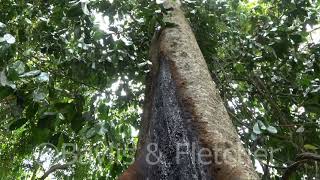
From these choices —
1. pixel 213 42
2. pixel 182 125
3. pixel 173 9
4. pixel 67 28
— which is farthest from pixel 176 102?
pixel 67 28

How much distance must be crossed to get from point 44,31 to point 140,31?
758 mm

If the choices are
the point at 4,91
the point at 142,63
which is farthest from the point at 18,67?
the point at 142,63

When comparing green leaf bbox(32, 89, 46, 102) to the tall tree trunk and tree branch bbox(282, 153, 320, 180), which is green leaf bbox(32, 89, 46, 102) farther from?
tree branch bbox(282, 153, 320, 180)

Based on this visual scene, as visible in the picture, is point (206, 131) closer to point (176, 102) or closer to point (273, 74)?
point (176, 102)

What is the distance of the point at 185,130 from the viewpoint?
130cm

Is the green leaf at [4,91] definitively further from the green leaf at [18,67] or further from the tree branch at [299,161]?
the tree branch at [299,161]

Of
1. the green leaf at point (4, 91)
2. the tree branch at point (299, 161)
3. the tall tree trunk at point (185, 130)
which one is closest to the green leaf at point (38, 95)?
the green leaf at point (4, 91)

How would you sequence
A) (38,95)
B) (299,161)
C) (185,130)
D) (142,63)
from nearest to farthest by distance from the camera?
(185,130) → (299,161) → (38,95) → (142,63)

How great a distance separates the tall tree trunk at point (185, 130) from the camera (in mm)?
1136

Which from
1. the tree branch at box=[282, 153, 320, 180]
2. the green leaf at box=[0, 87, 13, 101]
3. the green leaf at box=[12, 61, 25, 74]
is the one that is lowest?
the tree branch at box=[282, 153, 320, 180]

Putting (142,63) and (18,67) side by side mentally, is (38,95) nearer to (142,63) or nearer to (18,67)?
(18,67)

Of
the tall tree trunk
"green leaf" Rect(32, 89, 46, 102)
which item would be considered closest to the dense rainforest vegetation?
"green leaf" Rect(32, 89, 46, 102)

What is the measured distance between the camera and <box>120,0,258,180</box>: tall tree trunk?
114 cm

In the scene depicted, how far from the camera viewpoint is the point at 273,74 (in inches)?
130
